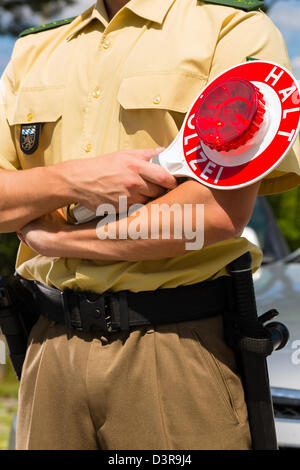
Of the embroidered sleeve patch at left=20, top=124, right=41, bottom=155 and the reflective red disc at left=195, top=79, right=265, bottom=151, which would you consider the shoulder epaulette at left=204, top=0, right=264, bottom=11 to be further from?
the embroidered sleeve patch at left=20, top=124, right=41, bottom=155

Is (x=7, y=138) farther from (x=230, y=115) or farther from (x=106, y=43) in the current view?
(x=230, y=115)

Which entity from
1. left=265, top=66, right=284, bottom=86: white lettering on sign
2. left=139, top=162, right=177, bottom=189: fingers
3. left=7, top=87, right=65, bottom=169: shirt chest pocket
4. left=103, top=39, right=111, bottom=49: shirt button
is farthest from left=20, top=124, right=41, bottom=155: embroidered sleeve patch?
left=265, top=66, right=284, bottom=86: white lettering on sign

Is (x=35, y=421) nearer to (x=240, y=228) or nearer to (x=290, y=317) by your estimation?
(x=240, y=228)

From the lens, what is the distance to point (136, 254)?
144 cm

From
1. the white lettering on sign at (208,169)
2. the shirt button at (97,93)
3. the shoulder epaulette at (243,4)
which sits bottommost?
the white lettering on sign at (208,169)

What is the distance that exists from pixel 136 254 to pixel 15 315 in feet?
1.65

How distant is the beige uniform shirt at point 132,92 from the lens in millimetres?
1479

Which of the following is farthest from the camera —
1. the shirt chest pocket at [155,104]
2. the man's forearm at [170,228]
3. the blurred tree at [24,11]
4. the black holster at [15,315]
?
the blurred tree at [24,11]

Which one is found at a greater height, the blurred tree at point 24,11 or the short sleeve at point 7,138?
the short sleeve at point 7,138

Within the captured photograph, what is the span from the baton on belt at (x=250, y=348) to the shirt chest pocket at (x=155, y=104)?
0.35 metres

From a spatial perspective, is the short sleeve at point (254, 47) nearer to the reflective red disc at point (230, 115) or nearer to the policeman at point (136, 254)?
the policeman at point (136, 254)

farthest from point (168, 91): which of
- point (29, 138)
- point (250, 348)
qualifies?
point (250, 348)

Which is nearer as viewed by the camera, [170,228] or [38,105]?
[170,228]

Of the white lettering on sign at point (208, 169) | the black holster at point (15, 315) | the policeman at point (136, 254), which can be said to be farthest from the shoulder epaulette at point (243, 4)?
the black holster at point (15, 315)
